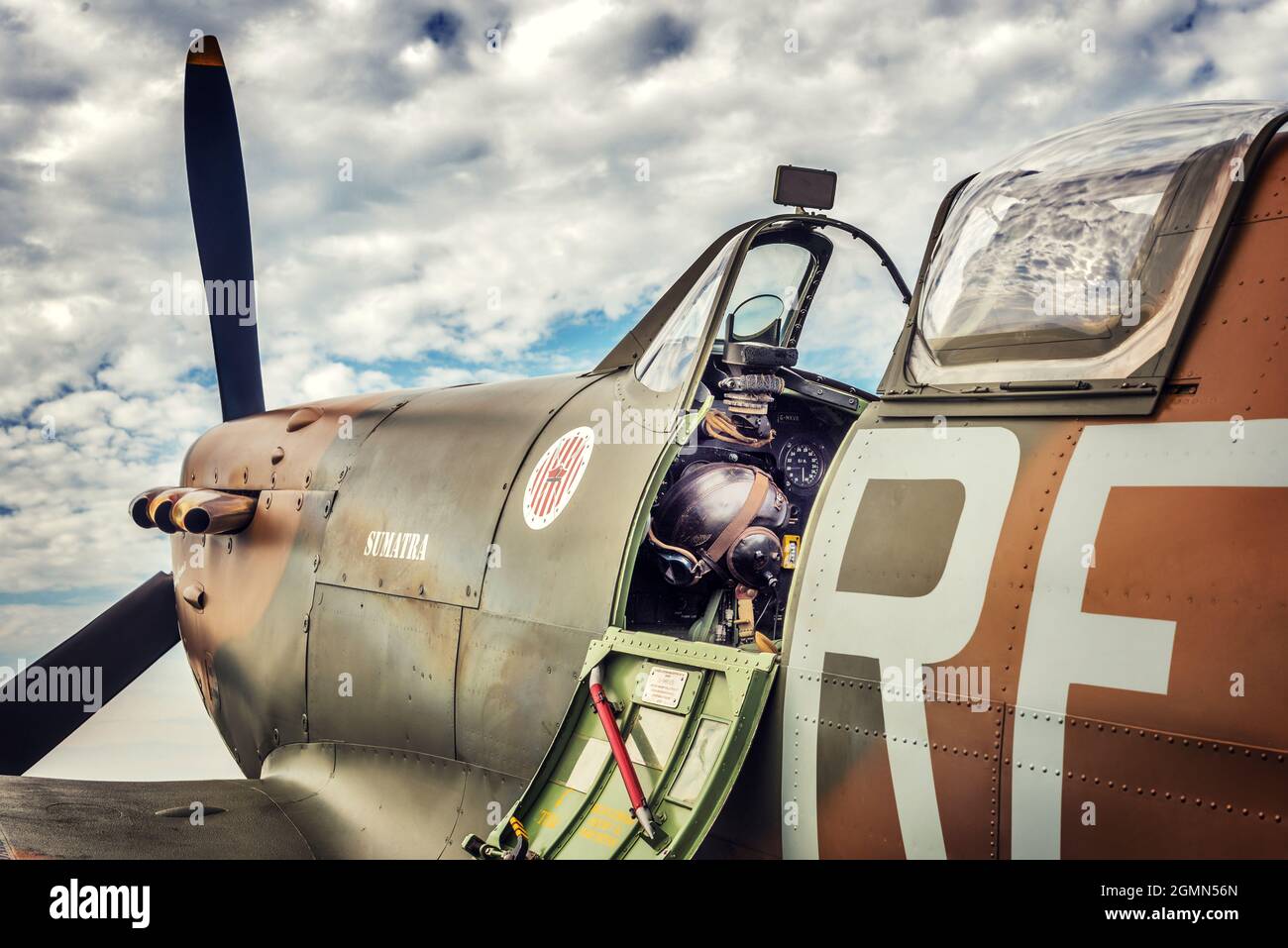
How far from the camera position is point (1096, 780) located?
2869mm

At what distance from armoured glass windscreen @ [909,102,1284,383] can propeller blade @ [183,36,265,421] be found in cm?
685

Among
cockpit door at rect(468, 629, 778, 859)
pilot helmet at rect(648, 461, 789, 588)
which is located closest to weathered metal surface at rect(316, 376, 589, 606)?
pilot helmet at rect(648, 461, 789, 588)

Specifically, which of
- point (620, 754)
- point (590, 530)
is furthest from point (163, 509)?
point (620, 754)

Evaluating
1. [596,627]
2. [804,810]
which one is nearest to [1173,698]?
[804,810]

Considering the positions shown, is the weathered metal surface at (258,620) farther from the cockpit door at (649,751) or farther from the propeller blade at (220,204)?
the cockpit door at (649,751)

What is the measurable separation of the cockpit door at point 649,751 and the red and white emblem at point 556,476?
83cm

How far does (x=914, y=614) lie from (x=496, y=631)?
2.24 meters

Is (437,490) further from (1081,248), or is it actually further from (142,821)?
(1081,248)

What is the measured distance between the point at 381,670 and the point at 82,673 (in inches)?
134

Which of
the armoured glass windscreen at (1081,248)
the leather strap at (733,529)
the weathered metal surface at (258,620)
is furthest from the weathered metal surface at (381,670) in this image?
the armoured glass windscreen at (1081,248)

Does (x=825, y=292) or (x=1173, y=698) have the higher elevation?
(x=825, y=292)

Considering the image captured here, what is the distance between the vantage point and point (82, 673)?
7832 millimetres

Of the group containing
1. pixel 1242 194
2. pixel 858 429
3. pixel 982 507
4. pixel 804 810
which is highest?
pixel 1242 194

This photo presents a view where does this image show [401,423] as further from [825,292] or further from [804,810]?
[804,810]
